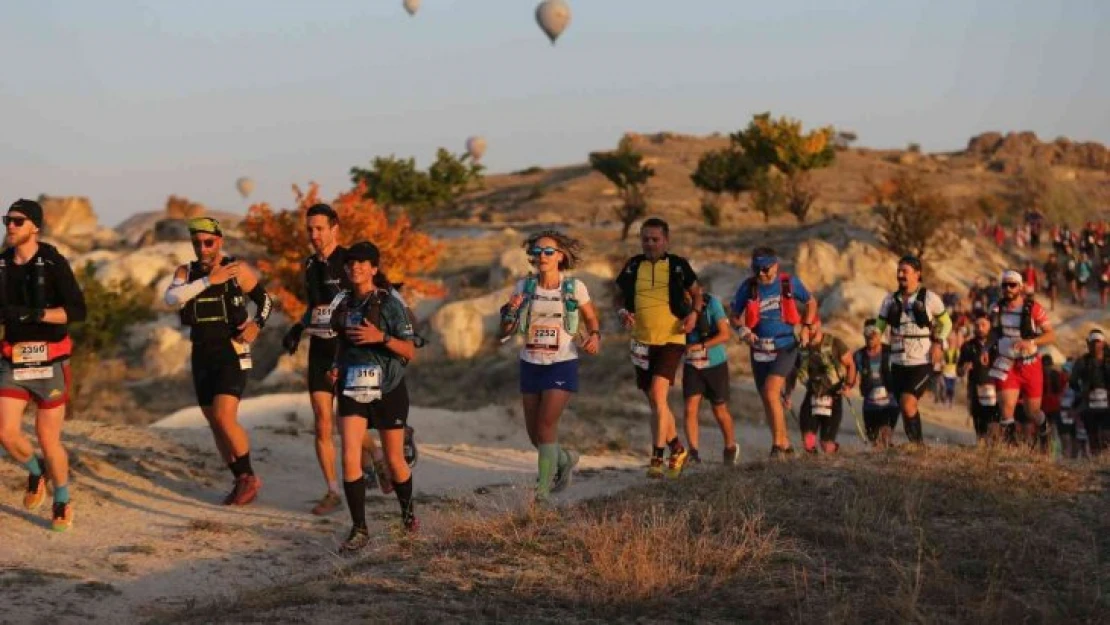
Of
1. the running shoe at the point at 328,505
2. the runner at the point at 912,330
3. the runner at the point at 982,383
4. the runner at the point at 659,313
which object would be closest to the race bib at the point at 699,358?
the runner at the point at 659,313

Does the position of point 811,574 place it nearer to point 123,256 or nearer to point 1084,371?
point 1084,371

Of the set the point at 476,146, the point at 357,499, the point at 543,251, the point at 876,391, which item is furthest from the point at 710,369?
the point at 476,146

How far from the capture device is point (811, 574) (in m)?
7.39

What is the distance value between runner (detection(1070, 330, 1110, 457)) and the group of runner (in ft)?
9.55

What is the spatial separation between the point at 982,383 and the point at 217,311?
8.14m

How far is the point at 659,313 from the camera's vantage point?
37.8 ft

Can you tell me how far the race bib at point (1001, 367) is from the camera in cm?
1402

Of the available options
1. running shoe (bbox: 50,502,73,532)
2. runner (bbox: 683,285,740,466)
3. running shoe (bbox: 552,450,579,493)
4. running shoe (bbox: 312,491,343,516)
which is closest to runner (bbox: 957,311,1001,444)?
runner (bbox: 683,285,740,466)

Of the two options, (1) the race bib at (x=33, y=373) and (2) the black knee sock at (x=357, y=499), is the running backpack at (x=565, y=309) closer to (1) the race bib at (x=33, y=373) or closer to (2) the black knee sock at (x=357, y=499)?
(2) the black knee sock at (x=357, y=499)

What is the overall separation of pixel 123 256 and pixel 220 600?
49564 mm

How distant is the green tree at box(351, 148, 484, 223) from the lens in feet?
191

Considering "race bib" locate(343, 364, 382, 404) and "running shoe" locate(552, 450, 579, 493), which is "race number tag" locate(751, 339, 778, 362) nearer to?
"running shoe" locate(552, 450, 579, 493)

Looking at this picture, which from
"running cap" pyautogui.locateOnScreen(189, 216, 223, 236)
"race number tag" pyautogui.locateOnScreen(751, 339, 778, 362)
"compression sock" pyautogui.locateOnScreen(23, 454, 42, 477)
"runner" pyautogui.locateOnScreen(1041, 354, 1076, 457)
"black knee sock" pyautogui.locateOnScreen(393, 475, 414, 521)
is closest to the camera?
"black knee sock" pyautogui.locateOnScreen(393, 475, 414, 521)

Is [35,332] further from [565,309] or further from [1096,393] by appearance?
[1096,393]
